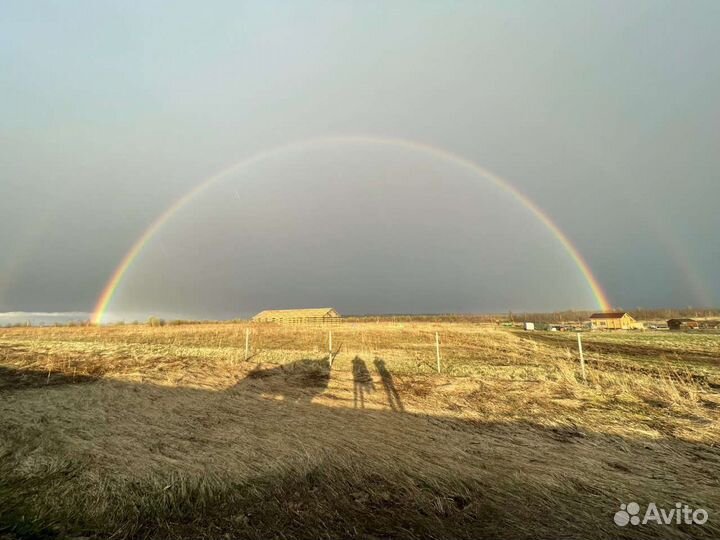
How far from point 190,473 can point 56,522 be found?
192 cm

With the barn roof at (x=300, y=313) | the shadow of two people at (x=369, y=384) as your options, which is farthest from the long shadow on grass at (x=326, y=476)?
the barn roof at (x=300, y=313)

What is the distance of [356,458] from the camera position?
7.12 meters

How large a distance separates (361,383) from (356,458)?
27.1ft

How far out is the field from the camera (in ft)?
16.2

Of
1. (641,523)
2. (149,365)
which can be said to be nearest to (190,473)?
(641,523)

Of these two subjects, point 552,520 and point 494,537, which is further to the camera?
point 552,520

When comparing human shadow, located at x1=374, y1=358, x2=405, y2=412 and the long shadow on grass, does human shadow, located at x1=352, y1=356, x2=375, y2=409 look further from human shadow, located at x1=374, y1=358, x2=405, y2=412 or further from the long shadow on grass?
the long shadow on grass

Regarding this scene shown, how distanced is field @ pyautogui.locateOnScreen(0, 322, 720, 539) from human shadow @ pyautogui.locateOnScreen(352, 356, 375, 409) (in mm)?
213

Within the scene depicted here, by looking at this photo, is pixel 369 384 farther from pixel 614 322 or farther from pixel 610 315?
pixel 610 315

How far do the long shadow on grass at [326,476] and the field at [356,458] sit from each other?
0.03 meters

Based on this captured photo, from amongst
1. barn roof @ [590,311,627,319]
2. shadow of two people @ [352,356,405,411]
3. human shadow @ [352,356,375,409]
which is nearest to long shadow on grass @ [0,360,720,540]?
shadow of two people @ [352,356,405,411]

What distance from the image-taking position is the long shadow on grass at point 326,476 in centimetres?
484

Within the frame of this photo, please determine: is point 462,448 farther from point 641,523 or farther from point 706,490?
point 706,490

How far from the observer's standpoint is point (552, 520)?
5000 mm
